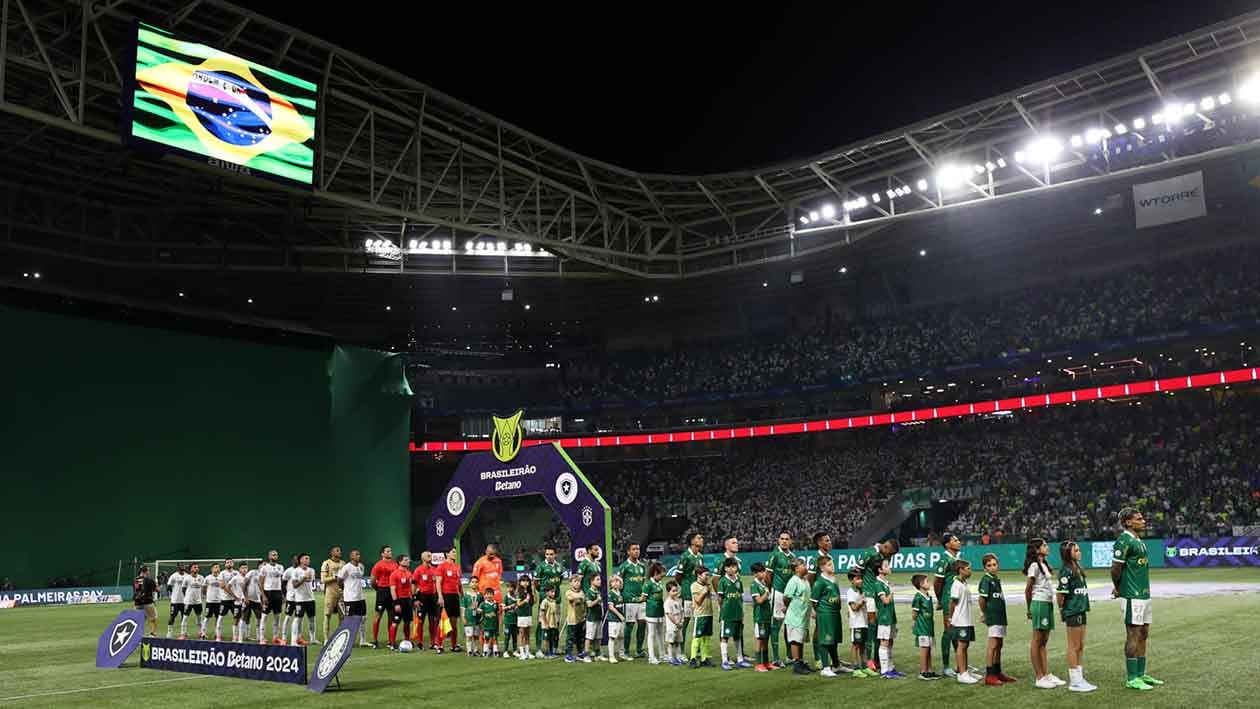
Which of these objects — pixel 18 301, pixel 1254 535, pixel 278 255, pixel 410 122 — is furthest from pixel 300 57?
pixel 1254 535

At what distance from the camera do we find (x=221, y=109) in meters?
24.5

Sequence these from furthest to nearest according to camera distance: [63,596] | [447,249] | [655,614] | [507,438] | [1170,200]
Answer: [447,249]
[1170,200]
[63,596]
[507,438]
[655,614]

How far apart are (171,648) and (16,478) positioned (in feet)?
89.4

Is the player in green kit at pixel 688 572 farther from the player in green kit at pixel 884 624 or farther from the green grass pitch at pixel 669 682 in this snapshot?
the player in green kit at pixel 884 624

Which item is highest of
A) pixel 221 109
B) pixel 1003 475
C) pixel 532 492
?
pixel 221 109

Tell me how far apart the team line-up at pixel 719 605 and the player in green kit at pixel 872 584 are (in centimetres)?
2

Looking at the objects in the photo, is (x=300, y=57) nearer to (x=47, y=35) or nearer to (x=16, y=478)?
(x=47, y=35)

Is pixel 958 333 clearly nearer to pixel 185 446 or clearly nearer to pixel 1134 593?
pixel 185 446

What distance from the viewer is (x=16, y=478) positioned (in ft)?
128

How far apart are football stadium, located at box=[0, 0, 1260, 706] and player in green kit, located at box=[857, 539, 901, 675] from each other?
0.20ft

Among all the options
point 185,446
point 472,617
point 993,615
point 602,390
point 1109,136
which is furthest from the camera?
point 602,390

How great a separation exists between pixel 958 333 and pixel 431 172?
29166 mm

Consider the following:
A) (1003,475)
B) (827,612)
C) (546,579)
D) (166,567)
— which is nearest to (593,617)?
(546,579)

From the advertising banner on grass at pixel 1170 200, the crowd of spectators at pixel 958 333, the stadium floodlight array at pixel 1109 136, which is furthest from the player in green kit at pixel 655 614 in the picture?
the crowd of spectators at pixel 958 333
